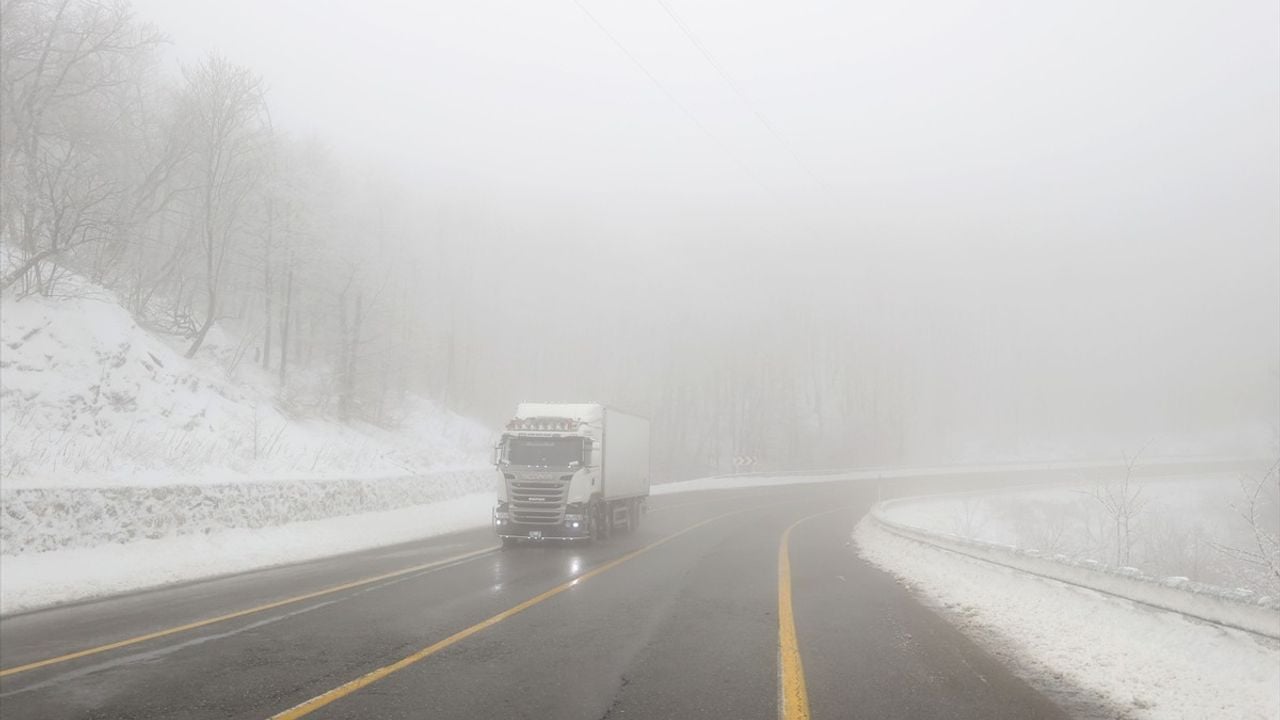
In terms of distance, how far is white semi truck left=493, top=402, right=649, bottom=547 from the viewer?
1898 cm

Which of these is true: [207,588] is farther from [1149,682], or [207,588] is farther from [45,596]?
[1149,682]

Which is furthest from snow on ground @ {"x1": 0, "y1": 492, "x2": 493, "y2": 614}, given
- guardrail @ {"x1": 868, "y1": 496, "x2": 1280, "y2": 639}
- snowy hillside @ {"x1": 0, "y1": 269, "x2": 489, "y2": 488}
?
guardrail @ {"x1": 868, "y1": 496, "x2": 1280, "y2": 639}

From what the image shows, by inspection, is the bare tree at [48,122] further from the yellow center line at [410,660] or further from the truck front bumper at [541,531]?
the yellow center line at [410,660]

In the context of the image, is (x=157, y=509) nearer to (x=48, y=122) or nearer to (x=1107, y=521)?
(x=48, y=122)

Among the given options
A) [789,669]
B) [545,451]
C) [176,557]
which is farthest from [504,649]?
[545,451]

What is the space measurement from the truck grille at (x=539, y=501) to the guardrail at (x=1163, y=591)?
1009 cm

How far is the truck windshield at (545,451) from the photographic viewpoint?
19578 millimetres

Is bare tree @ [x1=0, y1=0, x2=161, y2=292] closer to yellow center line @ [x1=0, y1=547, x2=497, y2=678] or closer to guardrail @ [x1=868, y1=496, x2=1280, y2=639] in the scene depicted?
yellow center line @ [x1=0, y1=547, x2=497, y2=678]

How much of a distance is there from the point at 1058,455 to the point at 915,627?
115 metres

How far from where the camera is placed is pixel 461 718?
5520 millimetres

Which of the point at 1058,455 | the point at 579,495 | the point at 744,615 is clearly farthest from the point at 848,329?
the point at 744,615

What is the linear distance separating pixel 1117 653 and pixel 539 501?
1355cm

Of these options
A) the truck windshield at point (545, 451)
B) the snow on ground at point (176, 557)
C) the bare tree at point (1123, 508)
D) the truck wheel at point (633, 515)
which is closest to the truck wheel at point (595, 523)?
the truck windshield at point (545, 451)

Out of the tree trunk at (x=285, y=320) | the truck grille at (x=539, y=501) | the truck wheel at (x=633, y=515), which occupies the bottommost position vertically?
the truck wheel at (x=633, y=515)
